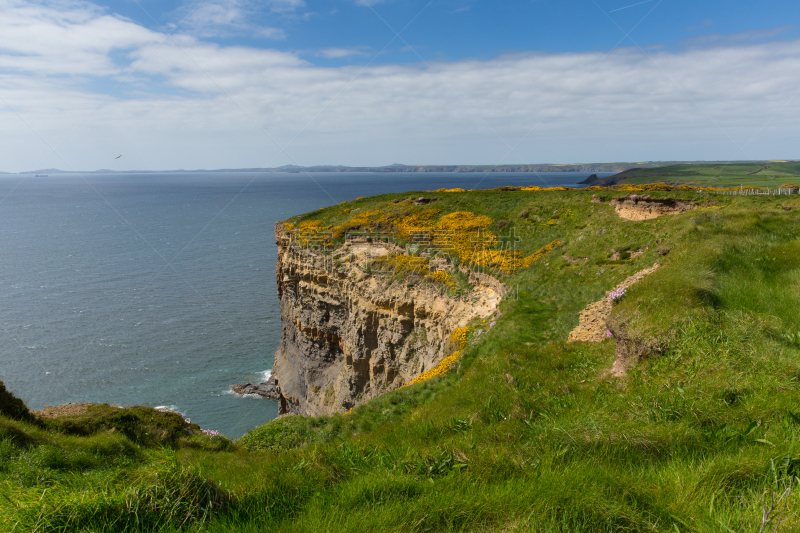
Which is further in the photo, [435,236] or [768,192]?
[435,236]

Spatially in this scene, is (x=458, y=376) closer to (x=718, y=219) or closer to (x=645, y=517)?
(x=645, y=517)

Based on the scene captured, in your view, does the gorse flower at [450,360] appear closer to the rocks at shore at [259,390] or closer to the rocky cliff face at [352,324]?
the rocky cliff face at [352,324]

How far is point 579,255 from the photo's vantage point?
80.3 ft

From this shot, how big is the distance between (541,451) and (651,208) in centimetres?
2774

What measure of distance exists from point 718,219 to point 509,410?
1708cm

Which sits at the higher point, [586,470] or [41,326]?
[586,470]

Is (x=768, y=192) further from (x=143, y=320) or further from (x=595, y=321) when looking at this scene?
(x=143, y=320)

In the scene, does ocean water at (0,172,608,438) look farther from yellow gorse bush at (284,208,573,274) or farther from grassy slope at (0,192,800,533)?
grassy slope at (0,192,800,533)

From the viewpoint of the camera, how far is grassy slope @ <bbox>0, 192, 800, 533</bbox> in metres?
4.55

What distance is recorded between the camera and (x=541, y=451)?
613 cm

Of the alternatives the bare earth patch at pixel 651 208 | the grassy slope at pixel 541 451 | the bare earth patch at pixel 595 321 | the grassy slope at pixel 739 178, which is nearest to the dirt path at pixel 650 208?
the bare earth patch at pixel 651 208

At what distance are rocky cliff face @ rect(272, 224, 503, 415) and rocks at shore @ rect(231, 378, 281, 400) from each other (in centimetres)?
90

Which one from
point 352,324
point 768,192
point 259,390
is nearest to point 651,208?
point 768,192

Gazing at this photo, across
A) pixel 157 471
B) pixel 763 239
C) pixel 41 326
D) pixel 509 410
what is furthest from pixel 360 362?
pixel 41 326
